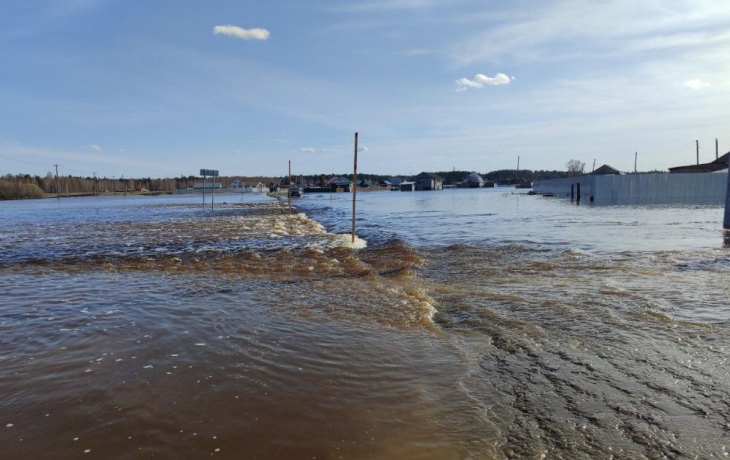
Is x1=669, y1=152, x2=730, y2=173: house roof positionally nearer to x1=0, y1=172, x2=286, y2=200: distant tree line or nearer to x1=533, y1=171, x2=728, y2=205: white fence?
x1=533, y1=171, x2=728, y2=205: white fence

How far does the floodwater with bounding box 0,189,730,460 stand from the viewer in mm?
3139

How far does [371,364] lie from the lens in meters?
4.54

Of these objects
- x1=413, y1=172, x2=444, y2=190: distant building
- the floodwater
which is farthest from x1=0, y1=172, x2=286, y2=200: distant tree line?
the floodwater

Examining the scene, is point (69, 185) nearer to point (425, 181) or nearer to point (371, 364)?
point (425, 181)

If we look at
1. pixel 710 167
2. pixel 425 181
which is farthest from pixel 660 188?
A: pixel 425 181

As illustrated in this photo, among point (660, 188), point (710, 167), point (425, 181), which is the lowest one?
point (660, 188)

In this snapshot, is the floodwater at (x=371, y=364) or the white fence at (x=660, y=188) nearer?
the floodwater at (x=371, y=364)

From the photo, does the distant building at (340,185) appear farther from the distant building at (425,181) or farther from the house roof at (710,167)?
the house roof at (710,167)

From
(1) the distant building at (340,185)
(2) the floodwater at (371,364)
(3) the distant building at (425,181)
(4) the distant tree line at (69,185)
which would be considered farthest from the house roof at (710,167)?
(4) the distant tree line at (69,185)

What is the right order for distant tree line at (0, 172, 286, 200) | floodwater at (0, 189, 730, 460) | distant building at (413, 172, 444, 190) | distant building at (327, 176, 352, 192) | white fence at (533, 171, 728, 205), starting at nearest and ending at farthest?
floodwater at (0, 189, 730, 460), white fence at (533, 171, 728, 205), distant tree line at (0, 172, 286, 200), distant building at (327, 176, 352, 192), distant building at (413, 172, 444, 190)

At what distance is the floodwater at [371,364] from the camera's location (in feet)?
10.3

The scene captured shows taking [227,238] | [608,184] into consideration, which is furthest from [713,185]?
[227,238]

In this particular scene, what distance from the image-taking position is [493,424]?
10.9ft

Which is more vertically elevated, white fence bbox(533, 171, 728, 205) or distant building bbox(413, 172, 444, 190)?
distant building bbox(413, 172, 444, 190)
